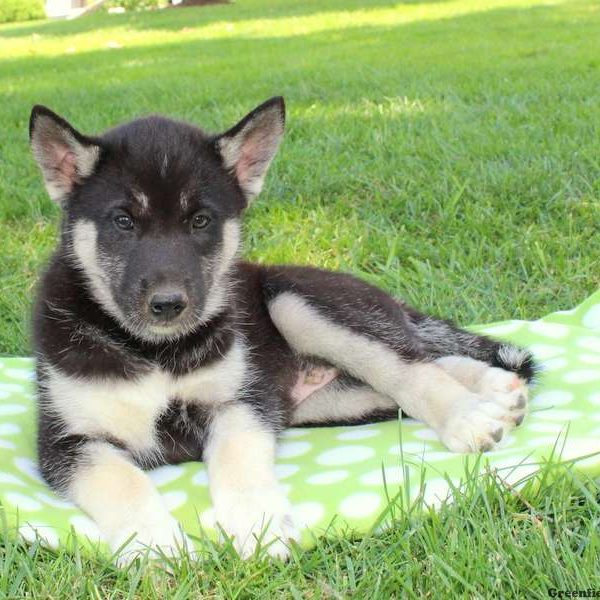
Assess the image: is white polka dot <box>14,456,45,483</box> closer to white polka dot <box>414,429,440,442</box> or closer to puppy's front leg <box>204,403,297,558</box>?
puppy's front leg <box>204,403,297,558</box>

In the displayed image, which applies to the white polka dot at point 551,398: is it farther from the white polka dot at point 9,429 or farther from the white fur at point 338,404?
the white polka dot at point 9,429

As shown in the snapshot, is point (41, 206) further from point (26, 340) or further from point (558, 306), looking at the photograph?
point (558, 306)

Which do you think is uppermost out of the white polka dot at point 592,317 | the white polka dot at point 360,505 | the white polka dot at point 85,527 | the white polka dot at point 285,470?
the white polka dot at point 85,527

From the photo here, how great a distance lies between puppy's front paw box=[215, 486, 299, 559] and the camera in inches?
90.5

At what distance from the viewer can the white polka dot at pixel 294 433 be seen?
121 inches

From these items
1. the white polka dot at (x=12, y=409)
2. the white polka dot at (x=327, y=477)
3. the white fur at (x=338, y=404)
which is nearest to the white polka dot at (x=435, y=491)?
the white polka dot at (x=327, y=477)

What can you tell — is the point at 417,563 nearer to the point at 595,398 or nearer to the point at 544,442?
the point at 544,442

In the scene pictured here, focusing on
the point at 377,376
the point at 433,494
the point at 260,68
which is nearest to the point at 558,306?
the point at 377,376

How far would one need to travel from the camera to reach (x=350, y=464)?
2.68 m

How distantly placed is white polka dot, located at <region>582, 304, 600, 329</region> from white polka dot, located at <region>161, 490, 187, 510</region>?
6.49ft

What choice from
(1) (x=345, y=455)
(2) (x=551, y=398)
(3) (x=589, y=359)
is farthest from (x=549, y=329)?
(1) (x=345, y=455)

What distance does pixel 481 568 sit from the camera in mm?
2072

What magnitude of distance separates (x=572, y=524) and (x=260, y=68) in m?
9.00

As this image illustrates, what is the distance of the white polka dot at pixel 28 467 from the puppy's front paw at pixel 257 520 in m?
0.65
